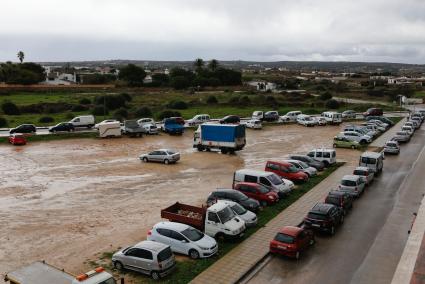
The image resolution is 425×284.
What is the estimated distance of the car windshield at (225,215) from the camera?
20078 millimetres

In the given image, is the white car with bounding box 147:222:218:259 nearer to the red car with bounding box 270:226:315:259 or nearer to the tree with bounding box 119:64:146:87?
the red car with bounding box 270:226:315:259

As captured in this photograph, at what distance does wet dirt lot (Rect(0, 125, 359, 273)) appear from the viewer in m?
20.2

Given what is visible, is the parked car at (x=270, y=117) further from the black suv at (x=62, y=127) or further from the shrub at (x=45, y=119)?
the shrub at (x=45, y=119)

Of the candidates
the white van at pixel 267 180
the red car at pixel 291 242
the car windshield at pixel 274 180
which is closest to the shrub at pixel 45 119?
the white van at pixel 267 180

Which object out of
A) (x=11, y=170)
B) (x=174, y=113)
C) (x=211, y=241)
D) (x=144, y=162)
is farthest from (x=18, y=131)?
(x=211, y=241)

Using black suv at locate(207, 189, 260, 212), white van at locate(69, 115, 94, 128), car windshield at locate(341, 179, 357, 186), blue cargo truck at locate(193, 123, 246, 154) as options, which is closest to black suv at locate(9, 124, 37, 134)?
white van at locate(69, 115, 94, 128)

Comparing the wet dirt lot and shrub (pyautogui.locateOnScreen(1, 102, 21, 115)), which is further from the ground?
shrub (pyautogui.locateOnScreen(1, 102, 21, 115))

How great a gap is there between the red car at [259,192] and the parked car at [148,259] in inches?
355

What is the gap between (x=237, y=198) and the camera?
23.7m

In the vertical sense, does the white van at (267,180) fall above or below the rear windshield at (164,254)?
above

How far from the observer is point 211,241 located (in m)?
18.5

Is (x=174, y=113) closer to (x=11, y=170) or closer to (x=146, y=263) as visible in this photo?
(x=11, y=170)

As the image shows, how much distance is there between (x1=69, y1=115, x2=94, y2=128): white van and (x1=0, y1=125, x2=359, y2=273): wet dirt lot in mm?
4995

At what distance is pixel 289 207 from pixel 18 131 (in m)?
35.6
